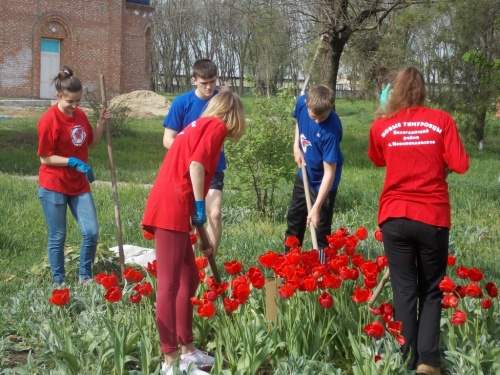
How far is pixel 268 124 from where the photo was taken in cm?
973

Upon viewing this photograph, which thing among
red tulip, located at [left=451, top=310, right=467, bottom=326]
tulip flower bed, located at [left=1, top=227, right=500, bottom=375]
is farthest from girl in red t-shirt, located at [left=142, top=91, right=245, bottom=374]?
red tulip, located at [left=451, top=310, right=467, bottom=326]

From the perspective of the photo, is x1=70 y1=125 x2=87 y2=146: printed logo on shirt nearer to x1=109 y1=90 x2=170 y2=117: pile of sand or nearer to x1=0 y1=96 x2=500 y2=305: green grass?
x1=0 y1=96 x2=500 y2=305: green grass

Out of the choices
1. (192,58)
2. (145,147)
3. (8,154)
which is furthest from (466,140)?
(192,58)

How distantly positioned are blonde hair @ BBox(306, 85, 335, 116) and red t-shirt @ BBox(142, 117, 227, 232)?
5.64 ft

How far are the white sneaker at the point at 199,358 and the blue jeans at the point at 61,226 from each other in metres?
1.95

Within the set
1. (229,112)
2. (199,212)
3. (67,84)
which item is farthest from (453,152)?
(67,84)

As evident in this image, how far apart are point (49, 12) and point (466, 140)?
68.3ft

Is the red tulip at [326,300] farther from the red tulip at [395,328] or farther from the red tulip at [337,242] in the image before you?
the red tulip at [337,242]

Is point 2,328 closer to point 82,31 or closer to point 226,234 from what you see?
point 226,234

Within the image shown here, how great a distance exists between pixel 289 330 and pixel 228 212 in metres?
5.90

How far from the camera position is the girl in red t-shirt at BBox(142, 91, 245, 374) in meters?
4.18

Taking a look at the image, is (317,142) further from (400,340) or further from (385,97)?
(400,340)

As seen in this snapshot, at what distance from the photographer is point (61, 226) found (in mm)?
6184

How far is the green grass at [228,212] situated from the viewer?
7340 millimetres
